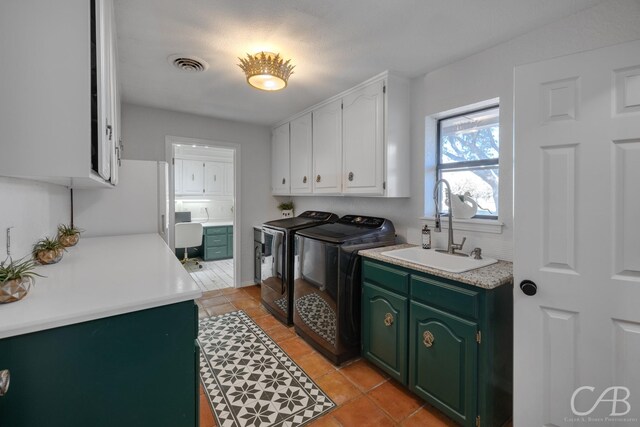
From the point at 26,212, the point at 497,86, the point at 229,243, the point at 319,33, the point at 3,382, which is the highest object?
the point at 319,33

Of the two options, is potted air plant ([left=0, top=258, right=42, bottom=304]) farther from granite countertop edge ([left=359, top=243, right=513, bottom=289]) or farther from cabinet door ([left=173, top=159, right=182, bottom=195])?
cabinet door ([left=173, top=159, right=182, bottom=195])

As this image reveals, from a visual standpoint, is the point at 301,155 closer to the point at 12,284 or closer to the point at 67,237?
the point at 67,237

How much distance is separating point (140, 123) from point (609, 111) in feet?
12.8

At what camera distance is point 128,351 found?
0.92 m

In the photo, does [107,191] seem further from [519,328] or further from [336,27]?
[519,328]

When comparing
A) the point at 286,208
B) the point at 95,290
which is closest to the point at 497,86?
the point at 95,290

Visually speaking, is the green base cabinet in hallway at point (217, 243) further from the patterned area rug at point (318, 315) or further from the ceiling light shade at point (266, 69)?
the ceiling light shade at point (266, 69)

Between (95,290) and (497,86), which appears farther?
(497,86)

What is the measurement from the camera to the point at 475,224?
6.72 feet

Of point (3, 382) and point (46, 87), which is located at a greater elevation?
point (46, 87)

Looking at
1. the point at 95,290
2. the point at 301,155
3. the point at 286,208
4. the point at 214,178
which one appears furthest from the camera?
the point at 214,178

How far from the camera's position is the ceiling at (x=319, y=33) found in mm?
1535

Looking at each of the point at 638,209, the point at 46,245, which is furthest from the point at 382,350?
the point at 46,245

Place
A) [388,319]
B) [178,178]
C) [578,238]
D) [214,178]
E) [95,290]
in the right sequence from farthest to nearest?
[214,178]
[178,178]
[388,319]
[578,238]
[95,290]
